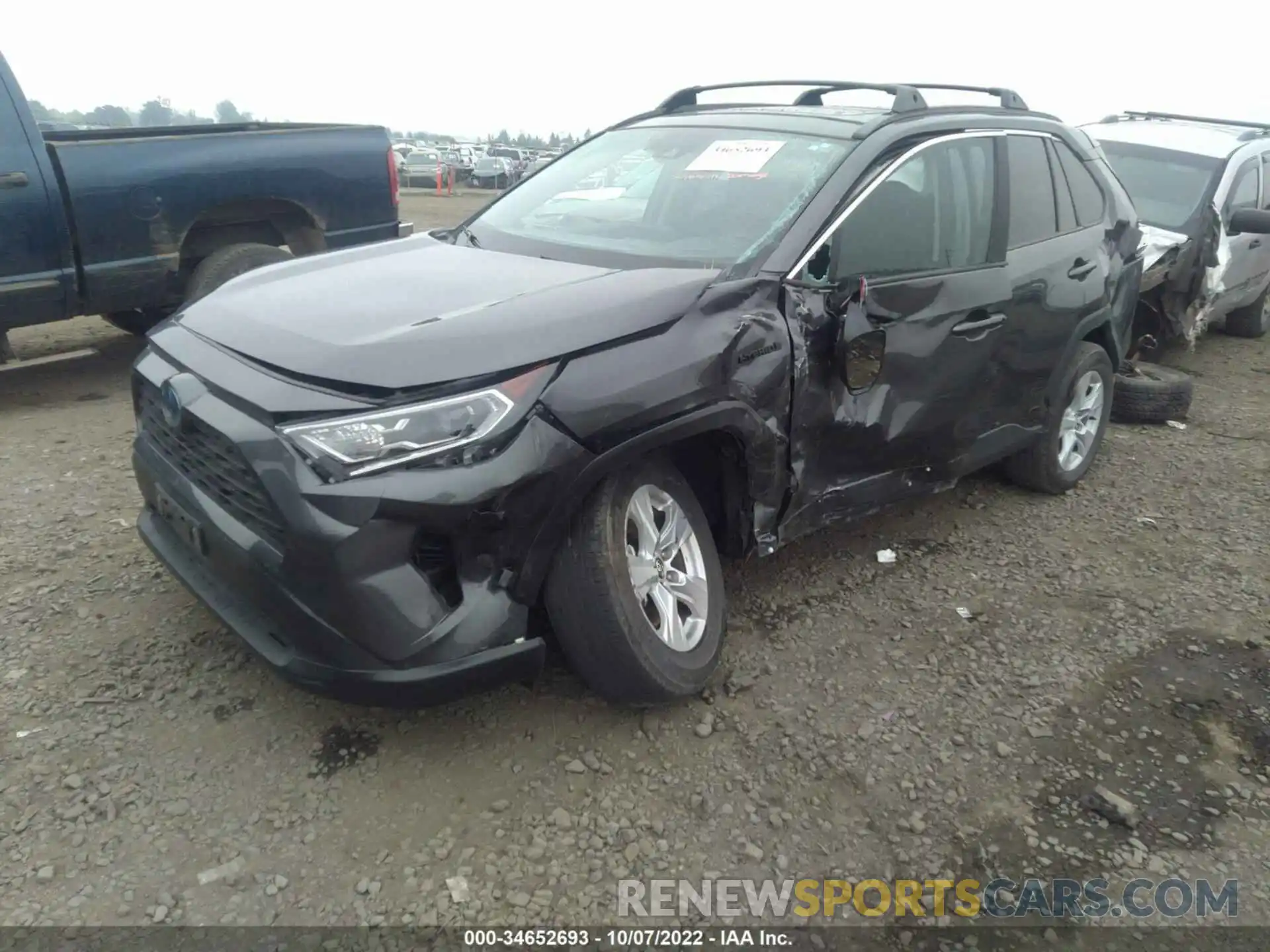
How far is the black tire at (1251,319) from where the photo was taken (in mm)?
8609

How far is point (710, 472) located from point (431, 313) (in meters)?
1.03

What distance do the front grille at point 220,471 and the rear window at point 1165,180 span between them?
682 cm

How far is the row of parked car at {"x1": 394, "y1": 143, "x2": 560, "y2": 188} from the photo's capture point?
3117cm

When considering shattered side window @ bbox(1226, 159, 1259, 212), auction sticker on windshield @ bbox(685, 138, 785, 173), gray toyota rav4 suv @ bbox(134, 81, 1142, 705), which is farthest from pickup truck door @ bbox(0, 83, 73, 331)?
shattered side window @ bbox(1226, 159, 1259, 212)

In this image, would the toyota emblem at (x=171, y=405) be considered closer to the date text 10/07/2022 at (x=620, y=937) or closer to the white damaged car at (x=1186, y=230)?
the date text 10/07/2022 at (x=620, y=937)

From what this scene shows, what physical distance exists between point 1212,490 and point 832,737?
3282 millimetres

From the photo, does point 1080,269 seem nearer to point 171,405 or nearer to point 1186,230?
point 1186,230

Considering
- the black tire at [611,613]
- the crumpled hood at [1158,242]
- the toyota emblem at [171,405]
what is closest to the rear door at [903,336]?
the black tire at [611,613]

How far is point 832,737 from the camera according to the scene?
287 centimetres

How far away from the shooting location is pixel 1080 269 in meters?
4.32

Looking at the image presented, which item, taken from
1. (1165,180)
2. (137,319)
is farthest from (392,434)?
(1165,180)

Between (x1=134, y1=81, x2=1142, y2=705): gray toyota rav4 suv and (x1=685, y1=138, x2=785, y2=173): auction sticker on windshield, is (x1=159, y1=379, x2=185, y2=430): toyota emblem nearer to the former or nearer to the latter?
(x1=134, y1=81, x2=1142, y2=705): gray toyota rav4 suv

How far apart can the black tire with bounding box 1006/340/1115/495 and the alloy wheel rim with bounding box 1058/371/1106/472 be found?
13 mm

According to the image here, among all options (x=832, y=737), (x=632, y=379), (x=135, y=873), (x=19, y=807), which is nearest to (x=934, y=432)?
(x=832, y=737)
